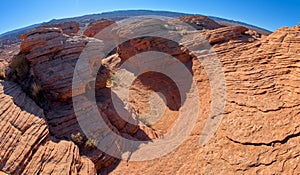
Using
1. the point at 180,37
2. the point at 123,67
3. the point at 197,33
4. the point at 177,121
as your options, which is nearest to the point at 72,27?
the point at 123,67

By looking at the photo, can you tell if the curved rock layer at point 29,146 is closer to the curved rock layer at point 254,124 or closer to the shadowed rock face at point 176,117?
the shadowed rock face at point 176,117

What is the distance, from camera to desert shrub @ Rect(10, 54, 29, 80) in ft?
31.5

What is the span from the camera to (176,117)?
1207 centimetres

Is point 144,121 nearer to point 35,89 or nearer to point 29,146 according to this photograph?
point 35,89

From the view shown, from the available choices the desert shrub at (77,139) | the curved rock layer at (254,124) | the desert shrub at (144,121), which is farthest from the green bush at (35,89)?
the desert shrub at (144,121)

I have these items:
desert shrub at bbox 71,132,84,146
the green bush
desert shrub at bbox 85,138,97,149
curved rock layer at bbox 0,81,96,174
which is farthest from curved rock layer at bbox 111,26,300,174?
the green bush

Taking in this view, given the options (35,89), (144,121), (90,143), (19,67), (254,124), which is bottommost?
(144,121)

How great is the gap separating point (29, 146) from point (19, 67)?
4.90 meters

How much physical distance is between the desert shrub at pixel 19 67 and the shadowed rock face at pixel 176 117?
239 millimetres

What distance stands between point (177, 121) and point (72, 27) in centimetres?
1330

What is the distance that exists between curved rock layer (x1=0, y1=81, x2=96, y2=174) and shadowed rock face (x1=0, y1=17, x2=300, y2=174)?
0.09 feet

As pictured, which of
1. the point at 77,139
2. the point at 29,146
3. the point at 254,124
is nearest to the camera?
the point at 29,146

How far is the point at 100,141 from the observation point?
8773mm

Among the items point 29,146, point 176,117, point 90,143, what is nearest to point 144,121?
point 176,117
